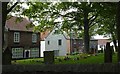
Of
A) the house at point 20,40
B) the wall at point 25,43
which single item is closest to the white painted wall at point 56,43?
the wall at point 25,43

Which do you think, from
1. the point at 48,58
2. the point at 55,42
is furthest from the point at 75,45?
the point at 48,58

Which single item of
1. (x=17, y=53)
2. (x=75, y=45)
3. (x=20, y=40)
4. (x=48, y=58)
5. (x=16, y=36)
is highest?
(x=16, y=36)

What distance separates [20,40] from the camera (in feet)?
147

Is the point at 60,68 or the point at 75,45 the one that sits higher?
the point at 75,45

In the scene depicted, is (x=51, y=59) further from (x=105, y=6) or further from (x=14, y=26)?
(x=14, y=26)

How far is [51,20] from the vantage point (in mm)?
30125

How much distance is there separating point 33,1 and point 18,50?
25.0 meters

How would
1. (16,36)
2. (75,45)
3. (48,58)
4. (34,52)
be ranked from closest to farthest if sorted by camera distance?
(48,58) < (16,36) < (34,52) < (75,45)

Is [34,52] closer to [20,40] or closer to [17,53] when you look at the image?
[20,40]

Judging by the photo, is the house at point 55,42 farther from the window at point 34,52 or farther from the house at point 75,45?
the window at point 34,52

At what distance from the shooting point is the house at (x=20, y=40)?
42.7 meters

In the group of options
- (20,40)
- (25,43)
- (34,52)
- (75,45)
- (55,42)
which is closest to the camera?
(20,40)

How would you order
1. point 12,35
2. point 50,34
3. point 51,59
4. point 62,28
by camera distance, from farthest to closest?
1. point 50,34
2. point 12,35
3. point 62,28
4. point 51,59

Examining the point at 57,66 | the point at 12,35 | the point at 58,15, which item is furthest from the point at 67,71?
the point at 12,35
